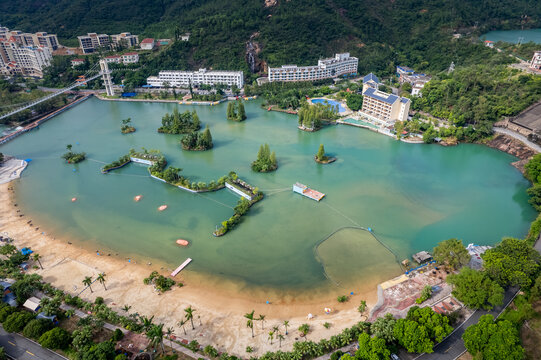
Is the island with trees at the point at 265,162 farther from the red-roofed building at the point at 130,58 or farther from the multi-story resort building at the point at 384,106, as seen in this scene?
the red-roofed building at the point at 130,58

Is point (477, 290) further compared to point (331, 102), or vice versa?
point (331, 102)

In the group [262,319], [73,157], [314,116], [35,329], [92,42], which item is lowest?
[262,319]

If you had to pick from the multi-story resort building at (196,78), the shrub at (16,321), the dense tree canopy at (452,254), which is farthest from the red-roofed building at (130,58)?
the dense tree canopy at (452,254)

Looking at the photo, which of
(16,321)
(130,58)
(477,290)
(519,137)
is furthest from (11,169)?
(519,137)

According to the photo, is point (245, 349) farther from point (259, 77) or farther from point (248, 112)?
point (259, 77)

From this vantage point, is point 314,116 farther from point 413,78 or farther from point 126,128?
point 126,128

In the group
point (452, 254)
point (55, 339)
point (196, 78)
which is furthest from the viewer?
point (196, 78)
